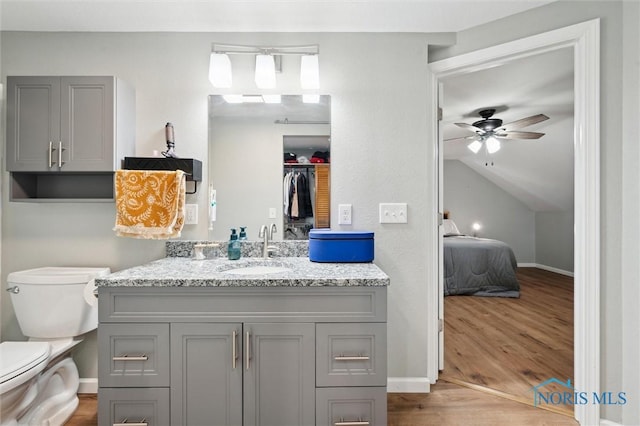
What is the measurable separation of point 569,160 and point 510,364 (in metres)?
3.22

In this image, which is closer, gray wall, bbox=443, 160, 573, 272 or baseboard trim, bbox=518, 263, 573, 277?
baseboard trim, bbox=518, 263, 573, 277

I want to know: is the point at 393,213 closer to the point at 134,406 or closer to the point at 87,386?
the point at 134,406

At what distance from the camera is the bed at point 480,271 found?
436 centimetres

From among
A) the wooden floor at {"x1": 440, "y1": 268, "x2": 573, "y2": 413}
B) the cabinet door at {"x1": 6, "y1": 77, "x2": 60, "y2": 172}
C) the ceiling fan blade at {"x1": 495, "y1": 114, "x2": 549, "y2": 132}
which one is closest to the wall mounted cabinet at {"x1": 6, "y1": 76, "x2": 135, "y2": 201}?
the cabinet door at {"x1": 6, "y1": 77, "x2": 60, "y2": 172}

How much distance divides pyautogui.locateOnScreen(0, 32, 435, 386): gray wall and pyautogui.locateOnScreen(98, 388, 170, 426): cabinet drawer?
0.81 metres

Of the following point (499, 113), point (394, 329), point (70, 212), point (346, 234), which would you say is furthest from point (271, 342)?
point (499, 113)

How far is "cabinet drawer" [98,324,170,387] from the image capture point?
54.9 inches

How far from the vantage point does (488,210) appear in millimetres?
6738

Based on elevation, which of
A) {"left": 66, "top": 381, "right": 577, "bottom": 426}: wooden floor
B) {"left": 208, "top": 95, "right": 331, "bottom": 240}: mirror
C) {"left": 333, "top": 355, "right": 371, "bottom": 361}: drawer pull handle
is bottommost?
{"left": 66, "top": 381, "right": 577, "bottom": 426}: wooden floor

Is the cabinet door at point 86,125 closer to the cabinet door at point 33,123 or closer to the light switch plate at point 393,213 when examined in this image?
the cabinet door at point 33,123

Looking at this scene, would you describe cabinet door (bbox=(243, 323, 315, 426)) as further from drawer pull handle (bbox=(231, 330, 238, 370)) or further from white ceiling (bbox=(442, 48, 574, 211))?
white ceiling (bbox=(442, 48, 574, 211))

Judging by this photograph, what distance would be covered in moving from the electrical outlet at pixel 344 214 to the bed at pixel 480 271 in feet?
9.53

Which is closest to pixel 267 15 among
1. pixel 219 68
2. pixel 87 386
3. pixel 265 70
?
pixel 265 70

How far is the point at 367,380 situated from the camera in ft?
4.59
